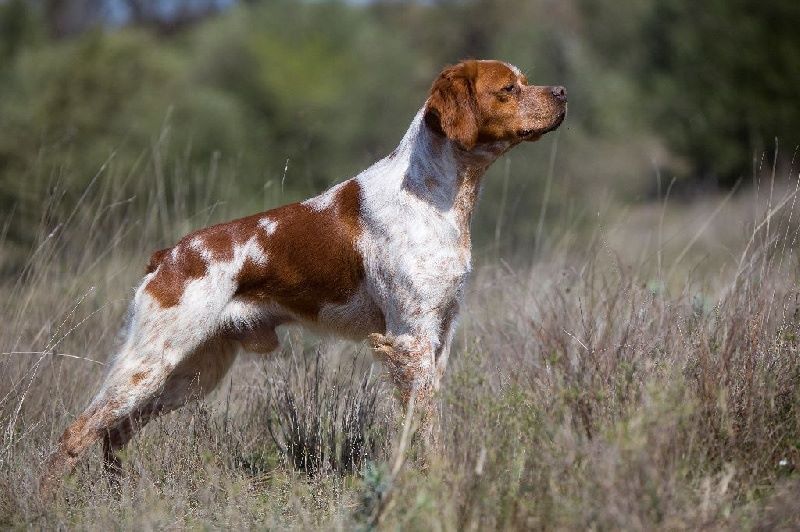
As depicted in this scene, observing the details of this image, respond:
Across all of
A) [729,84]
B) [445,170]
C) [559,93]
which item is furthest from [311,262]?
[729,84]

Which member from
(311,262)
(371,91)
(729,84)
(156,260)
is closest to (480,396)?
(311,262)

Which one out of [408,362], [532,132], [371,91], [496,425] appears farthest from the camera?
[371,91]

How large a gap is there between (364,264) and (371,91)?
60.6 ft

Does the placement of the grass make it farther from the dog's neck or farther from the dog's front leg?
the dog's neck

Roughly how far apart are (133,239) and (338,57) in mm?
17607

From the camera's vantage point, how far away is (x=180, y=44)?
92.9 ft

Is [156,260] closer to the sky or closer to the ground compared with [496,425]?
closer to the sky

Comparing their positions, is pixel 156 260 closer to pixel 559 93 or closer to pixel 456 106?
pixel 456 106

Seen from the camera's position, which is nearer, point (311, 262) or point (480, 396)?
point (480, 396)

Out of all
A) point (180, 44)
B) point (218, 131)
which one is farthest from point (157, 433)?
point (180, 44)

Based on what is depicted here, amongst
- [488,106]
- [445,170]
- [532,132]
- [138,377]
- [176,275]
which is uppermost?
[488,106]

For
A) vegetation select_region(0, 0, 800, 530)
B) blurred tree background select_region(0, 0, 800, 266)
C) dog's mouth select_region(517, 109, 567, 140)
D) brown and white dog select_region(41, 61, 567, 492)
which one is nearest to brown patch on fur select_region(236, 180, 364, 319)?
brown and white dog select_region(41, 61, 567, 492)

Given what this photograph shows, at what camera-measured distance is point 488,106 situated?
Result: 4172 mm

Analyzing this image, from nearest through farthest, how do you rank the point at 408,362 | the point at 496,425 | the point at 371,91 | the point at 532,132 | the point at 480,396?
the point at 496,425 → the point at 480,396 → the point at 408,362 → the point at 532,132 → the point at 371,91
